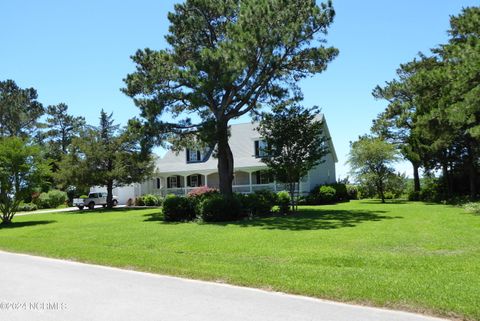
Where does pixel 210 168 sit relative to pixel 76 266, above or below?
above

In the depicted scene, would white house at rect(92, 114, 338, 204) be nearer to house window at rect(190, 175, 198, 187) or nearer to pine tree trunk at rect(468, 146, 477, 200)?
house window at rect(190, 175, 198, 187)

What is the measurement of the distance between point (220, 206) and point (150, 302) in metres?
14.9

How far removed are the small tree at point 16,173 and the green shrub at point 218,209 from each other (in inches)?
473

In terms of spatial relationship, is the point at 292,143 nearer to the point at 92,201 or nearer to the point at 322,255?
the point at 322,255

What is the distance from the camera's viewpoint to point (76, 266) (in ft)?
34.2

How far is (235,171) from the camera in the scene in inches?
1618

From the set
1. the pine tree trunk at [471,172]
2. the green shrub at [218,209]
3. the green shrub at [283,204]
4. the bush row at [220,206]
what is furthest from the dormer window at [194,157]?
the pine tree trunk at [471,172]

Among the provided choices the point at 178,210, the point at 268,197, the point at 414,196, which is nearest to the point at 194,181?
the point at 414,196

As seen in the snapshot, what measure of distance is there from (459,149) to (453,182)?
11.1 feet

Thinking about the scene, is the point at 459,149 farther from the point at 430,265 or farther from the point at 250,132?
the point at 430,265

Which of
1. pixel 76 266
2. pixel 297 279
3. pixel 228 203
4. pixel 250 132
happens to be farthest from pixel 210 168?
pixel 297 279

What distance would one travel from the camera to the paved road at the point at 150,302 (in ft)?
19.2

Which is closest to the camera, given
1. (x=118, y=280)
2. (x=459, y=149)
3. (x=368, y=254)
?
(x=118, y=280)

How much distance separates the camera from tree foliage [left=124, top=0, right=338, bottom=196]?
21859mm
